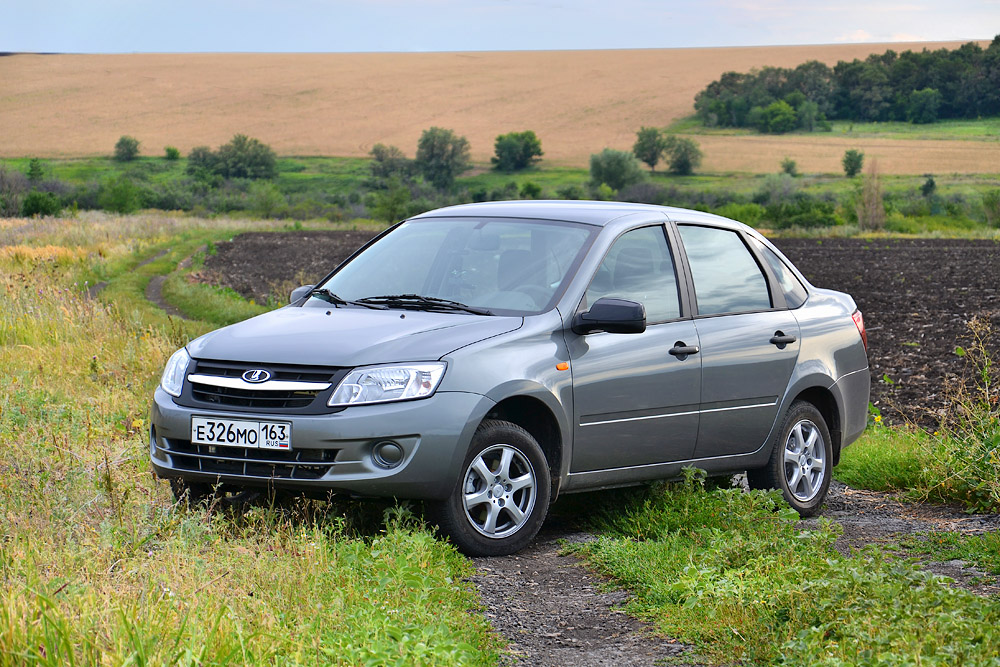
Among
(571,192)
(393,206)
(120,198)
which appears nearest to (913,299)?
(393,206)

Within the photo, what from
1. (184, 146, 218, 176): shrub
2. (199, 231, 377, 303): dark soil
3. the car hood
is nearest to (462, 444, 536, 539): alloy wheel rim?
the car hood

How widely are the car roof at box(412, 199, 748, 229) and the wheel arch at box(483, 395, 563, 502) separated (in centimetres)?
122

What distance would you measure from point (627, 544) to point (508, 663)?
5.45 ft

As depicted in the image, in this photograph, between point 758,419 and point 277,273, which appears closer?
point 758,419

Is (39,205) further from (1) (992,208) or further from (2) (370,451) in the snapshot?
(2) (370,451)

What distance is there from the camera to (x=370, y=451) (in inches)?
217

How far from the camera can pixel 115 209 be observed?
78125mm

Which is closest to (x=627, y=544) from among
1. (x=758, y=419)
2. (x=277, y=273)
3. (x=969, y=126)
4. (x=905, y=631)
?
(x=758, y=419)

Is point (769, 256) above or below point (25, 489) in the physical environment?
above

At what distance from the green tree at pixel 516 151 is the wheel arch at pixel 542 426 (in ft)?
343

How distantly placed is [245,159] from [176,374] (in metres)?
106

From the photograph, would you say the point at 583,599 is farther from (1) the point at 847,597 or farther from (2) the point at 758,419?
(2) the point at 758,419

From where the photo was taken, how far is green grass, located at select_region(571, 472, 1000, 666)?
4090 mm

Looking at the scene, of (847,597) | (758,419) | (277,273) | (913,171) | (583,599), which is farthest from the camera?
(913,171)
